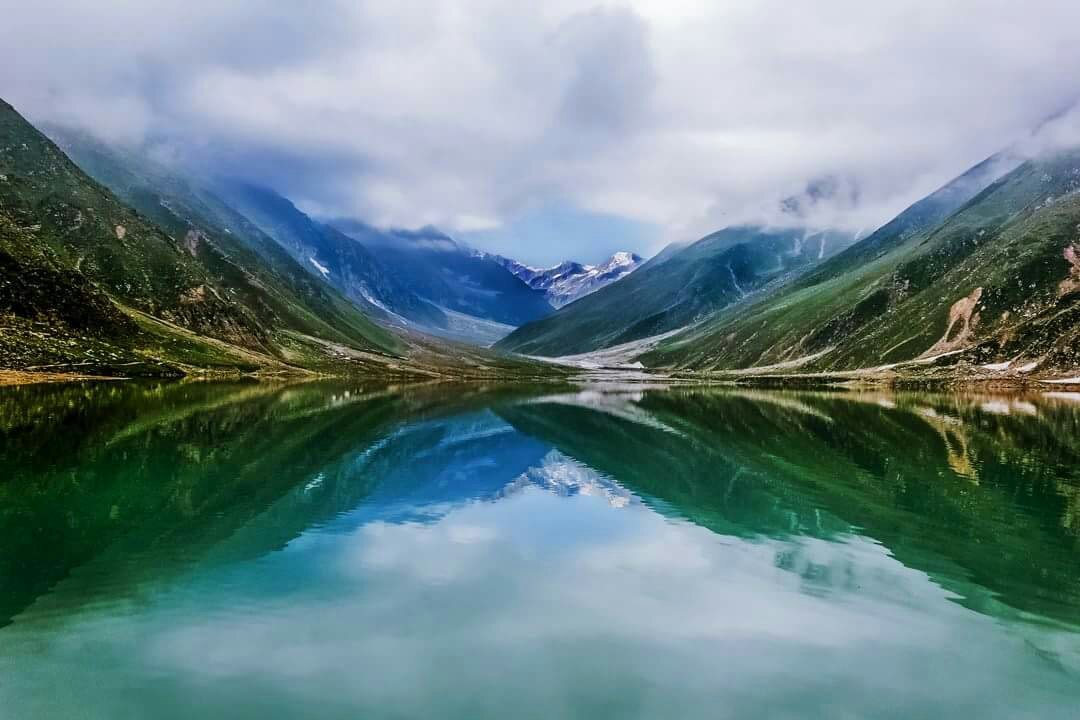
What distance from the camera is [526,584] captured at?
30.7 metres

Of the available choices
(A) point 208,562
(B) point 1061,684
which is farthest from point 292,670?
(B) point 1061,684

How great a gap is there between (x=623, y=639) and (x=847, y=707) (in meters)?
7.13

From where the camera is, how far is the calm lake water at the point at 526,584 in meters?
20.2

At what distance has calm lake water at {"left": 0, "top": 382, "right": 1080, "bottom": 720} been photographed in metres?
20.2

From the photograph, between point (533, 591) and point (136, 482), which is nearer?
point (533, 591)

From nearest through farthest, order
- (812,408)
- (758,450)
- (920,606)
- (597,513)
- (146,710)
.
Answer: (146,710) → (920,606) → (597,513) → (758,450) → (812,408)

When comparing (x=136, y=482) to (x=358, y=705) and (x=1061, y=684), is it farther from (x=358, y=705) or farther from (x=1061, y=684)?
(x=1061, y=684)

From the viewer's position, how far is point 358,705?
1895 centimetres

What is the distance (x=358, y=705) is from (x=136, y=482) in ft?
120

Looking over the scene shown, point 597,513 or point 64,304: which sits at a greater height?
point 64,304

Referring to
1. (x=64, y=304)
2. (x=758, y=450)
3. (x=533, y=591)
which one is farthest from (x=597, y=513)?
(x=64, y=304)

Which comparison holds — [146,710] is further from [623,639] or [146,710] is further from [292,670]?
[623,639]

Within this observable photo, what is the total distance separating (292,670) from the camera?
68.7ft

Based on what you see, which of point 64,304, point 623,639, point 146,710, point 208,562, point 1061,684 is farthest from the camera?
point 64,304
